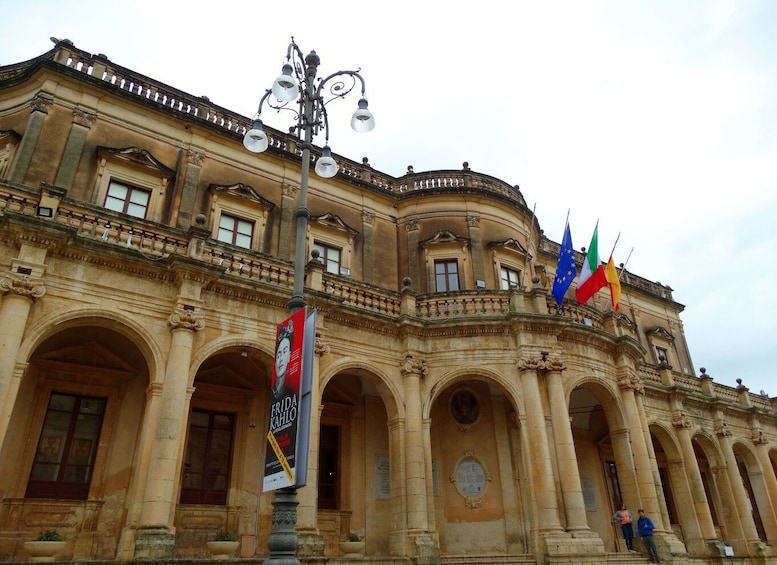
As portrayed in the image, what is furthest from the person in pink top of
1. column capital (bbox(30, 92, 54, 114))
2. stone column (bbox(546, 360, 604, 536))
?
column capital (bbox(30, 92, 54, 114))

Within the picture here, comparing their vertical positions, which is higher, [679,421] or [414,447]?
[679,421]

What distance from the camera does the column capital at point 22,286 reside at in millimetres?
10641

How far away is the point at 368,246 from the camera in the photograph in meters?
19.7

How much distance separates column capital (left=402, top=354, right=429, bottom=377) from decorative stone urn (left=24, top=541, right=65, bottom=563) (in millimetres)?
8718

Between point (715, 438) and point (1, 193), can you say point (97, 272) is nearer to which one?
point (1, 193)

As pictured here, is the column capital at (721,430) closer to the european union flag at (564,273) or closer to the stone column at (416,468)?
the european union flag at (564,273)

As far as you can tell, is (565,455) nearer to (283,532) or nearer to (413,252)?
(413,252)

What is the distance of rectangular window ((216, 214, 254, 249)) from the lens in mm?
16906

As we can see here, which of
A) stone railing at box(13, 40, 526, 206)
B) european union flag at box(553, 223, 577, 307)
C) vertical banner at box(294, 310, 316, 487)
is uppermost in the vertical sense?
stone railing at box(13, 40, 526, 206)

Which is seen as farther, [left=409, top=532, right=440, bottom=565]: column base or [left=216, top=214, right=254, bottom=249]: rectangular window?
[left=216, top=214, right=254, bottom=249]: rectangular window

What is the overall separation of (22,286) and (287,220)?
8546 millimetres

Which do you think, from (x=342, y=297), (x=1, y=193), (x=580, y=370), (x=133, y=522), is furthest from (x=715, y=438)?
(x=1, y=193)

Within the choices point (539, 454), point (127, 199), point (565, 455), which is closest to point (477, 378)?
point (539, 454)

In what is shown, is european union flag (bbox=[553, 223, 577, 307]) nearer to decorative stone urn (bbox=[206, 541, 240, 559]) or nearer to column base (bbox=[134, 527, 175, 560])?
decorative stone urn (bbox=[206, 541, 240, 559])
